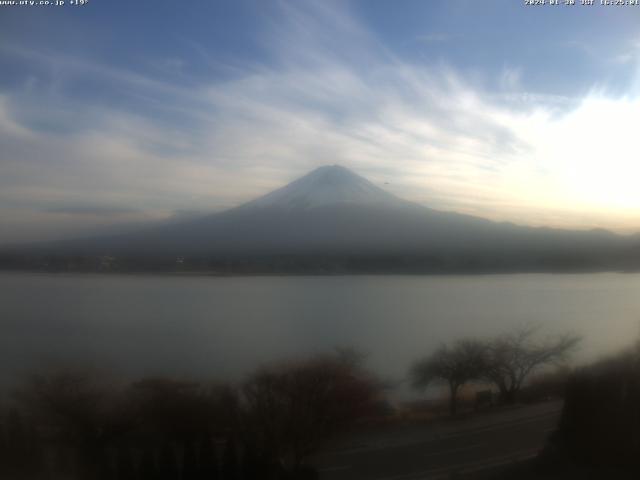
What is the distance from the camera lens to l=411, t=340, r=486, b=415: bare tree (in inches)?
93.7

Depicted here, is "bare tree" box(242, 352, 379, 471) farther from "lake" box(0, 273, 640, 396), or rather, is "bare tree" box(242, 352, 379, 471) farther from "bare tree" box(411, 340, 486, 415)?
"bare tree" box(411, 340, 486, 415)

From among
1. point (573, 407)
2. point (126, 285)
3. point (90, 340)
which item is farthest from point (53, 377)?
point (573, 407)

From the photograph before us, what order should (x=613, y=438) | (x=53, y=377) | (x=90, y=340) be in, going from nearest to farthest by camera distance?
(x=53, y=377), (x=90, y=340), (x=613, y=438)

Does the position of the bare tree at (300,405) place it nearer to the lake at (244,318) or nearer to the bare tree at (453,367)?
the lake at (244,318)

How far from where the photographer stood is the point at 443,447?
2.33m

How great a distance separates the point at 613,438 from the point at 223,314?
76.1 inches

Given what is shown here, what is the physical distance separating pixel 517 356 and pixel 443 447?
550mm

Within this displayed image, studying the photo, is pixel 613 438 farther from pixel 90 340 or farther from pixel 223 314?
pixel 90 340

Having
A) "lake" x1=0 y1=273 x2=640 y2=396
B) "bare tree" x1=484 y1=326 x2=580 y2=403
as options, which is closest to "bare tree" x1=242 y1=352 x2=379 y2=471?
"lake" x1=0 y1=273 x2=640 y2=396

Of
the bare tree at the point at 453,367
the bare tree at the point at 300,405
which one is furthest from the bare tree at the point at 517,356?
the bare tree at the point at 300,405

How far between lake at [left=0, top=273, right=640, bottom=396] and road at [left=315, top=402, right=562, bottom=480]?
271mm

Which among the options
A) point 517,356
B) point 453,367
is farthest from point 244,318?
point 517,356

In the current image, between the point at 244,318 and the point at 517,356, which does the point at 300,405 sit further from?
the point at 517,356

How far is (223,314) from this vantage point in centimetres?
242
